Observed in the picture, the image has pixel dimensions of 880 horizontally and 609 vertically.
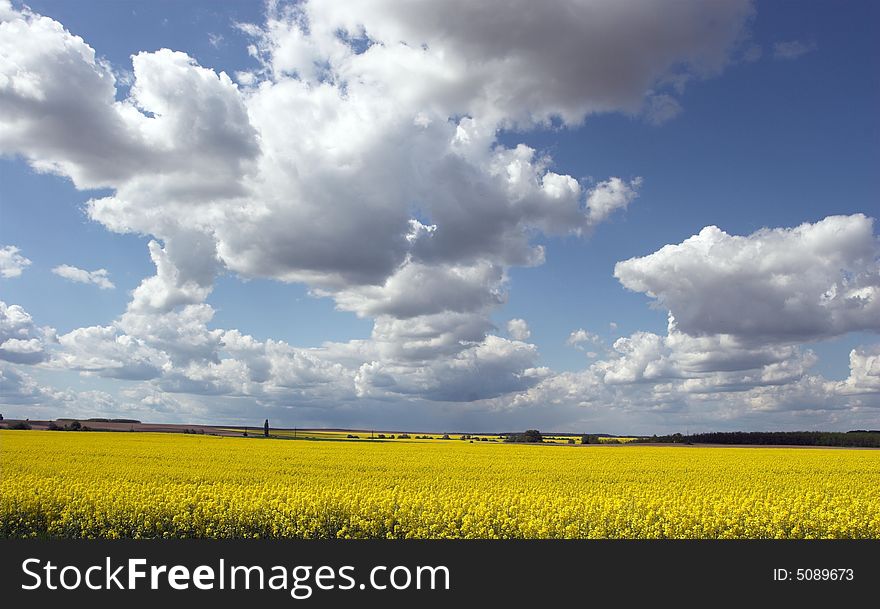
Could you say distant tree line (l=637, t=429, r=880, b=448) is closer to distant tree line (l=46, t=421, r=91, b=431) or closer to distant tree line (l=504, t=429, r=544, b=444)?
distant tree line (l=504, t=429, r=544, b=444)

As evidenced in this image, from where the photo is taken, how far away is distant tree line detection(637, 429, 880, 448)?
9425cm

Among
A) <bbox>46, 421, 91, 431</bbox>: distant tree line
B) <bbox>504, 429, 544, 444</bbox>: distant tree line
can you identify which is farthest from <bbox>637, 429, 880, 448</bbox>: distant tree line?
<bbox>46, 421, 91, 431</bbox>: distant tree line

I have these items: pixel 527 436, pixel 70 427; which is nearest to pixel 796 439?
pixel 527 436

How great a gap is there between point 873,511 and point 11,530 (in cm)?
2755

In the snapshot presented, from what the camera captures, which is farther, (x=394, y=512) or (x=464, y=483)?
(x=464, y=483)

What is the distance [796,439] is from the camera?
4331 inches

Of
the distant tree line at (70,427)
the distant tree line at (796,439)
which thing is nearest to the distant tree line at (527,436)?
the distant tree line at (796,439)

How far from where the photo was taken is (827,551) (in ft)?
56.6

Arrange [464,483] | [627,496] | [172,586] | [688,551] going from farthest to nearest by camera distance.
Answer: [464,483] → [627,496] → [688,551] → [172,586]

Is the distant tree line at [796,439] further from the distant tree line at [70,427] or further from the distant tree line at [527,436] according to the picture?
the distant tree line at [70,427]

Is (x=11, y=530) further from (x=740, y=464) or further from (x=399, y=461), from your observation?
(x=740, y=464)

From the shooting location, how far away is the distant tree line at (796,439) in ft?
309

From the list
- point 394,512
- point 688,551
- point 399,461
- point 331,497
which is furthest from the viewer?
point 399,461

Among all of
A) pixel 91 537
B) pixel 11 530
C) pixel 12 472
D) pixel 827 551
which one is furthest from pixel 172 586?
pixel 12 472
